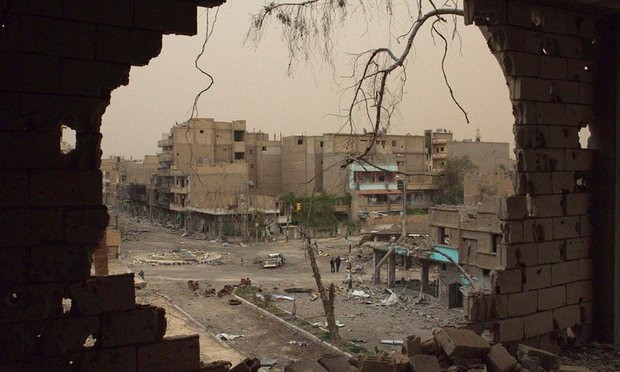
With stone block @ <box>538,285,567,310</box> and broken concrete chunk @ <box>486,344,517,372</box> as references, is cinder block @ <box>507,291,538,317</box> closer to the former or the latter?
stone block @ <box>538,285,567,310</box>

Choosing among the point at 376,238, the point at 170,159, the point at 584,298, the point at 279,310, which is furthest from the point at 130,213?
the point at 584,298

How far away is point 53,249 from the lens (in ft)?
13.7

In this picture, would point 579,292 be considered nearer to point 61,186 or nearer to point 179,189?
point 61,186

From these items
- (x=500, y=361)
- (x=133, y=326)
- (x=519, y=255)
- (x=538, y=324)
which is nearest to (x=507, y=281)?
(x=519, y=255)

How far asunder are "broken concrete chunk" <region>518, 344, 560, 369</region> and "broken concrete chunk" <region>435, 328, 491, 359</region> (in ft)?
1.78

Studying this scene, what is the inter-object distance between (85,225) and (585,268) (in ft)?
19.9

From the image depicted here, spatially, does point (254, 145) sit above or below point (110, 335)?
above

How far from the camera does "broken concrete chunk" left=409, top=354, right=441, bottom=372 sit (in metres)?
5.31

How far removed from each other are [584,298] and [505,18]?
370cm

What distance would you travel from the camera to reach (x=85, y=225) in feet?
14.1

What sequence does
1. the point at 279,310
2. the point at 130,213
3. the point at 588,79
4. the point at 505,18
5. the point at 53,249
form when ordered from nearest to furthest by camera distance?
the point at 53,249
the point at 505,18
the point at 588,79
the point at 279,310
the point at 130,213

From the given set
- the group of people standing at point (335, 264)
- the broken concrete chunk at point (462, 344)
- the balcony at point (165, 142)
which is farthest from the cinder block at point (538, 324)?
the balcony at point (165, 142)

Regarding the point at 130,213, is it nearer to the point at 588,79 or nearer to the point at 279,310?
the point at 279,310

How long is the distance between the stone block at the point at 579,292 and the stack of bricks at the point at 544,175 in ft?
0.04
